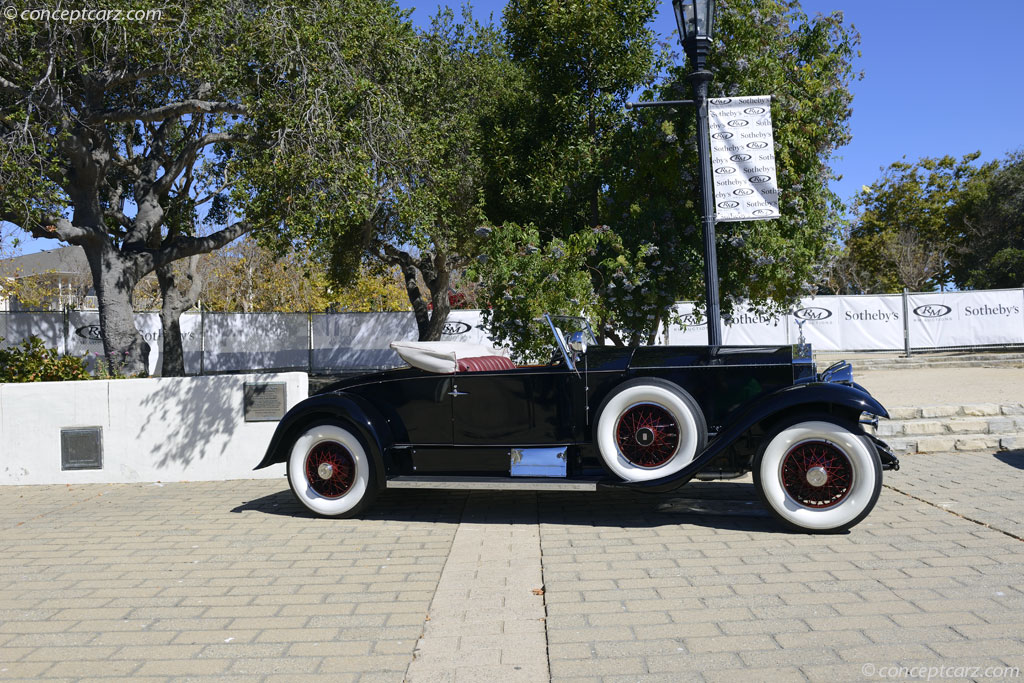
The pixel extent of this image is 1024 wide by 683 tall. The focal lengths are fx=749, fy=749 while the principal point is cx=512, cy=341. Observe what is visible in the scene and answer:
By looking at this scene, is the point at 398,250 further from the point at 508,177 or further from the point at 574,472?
the point at 574,472

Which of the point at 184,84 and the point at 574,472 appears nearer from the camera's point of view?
the point at 574,472

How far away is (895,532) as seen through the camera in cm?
494

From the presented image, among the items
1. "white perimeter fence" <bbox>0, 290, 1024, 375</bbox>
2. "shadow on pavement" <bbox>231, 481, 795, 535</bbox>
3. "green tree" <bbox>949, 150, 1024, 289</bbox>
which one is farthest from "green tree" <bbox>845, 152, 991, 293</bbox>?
"shadow on pavement" <bbox>231, 481, 795, 535</bbox>

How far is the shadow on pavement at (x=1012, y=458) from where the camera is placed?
22.8 feet

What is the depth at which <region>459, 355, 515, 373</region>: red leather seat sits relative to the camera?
5695 millimetres

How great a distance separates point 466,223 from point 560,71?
540 centimetres

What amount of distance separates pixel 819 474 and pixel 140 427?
6259 millimetres

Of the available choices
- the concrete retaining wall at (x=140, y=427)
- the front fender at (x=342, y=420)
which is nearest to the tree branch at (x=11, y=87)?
the concrete retaining wall at (x=140, y=427)

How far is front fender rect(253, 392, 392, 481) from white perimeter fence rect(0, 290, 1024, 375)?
46.8 ft

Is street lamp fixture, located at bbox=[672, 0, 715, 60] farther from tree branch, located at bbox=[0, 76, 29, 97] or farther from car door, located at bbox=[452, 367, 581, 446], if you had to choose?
tree branch, located at bbox=[0, 76, 29, 97]

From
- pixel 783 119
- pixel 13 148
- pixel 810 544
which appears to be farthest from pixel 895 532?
pixel 13 148

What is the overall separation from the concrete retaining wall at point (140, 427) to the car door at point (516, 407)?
266cm

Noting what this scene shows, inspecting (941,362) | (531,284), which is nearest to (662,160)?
(531,284)

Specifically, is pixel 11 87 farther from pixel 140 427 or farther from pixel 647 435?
pixel 647 435
